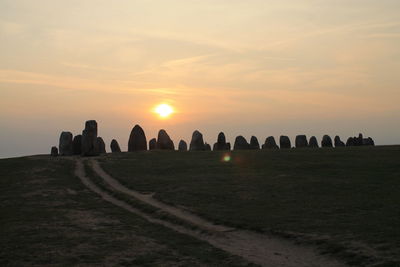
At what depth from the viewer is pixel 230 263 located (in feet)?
46.9

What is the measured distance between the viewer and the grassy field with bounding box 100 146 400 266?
1632 centimetres

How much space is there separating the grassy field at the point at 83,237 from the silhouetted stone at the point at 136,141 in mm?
31277

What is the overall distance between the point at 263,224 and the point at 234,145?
50272 millimetres

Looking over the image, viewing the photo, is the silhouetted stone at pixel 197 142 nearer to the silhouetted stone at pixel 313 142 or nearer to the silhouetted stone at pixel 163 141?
the silhouetted stone at pixel 163 141

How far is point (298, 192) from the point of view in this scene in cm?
2691

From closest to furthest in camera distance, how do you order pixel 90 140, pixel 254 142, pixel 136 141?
pixel 90 140, pixel 136 141, pixel 254 142

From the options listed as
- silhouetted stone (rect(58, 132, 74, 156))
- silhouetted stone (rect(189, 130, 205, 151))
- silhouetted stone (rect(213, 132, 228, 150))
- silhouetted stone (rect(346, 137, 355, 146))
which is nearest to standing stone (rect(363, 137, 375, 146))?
silhouetted stone (rect(346, 137, 355, 146))

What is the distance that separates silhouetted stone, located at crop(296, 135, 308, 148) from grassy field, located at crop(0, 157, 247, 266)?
46.7 meters

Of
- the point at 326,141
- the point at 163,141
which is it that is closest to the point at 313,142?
the point at 326,141

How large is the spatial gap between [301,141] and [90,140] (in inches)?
1304

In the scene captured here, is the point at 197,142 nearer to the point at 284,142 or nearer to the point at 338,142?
the point at 284,142

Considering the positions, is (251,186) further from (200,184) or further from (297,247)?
Result: (297,247)

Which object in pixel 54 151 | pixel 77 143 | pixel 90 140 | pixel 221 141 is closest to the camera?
pixel 90 140

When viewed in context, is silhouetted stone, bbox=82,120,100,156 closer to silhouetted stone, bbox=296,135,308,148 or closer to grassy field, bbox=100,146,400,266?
grassy field, bbox=100,146,400,266
